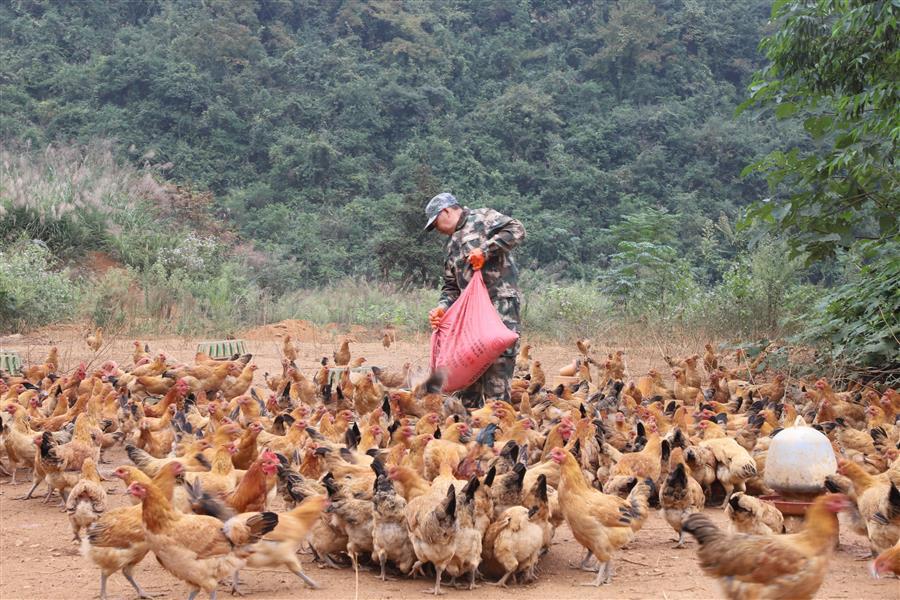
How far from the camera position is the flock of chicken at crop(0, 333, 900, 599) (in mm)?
5516

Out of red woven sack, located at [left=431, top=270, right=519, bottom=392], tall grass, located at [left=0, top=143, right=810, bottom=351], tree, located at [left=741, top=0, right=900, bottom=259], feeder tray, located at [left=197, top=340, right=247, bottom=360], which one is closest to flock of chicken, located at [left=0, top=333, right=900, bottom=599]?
red woven sack, located at [left=431, top=270, right=519, bottom=392]

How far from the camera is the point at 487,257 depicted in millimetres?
9477

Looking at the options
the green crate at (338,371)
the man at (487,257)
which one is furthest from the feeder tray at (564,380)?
the man at (487,257)

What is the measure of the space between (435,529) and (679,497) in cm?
206

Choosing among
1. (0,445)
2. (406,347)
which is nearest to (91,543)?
(0,445)

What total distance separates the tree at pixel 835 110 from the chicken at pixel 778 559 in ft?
21.1

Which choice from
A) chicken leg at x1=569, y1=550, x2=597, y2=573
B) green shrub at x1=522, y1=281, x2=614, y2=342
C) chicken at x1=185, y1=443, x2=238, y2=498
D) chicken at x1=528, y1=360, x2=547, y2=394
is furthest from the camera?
green shrub at x1=522, y1=281, x2=614, y2=342

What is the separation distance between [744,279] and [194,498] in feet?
41.7

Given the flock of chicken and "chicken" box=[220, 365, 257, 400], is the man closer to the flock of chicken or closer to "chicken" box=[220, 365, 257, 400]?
the flock of chicken

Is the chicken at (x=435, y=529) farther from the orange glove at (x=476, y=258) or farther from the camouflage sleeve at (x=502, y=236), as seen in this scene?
the camouflage sleeve at (x=502, y=236)

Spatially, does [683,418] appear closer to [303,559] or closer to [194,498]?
[303,559]

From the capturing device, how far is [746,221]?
1233 centimetres

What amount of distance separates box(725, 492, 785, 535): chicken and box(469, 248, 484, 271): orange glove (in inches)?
148

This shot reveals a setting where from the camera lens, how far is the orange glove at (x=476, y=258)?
30.2ft
